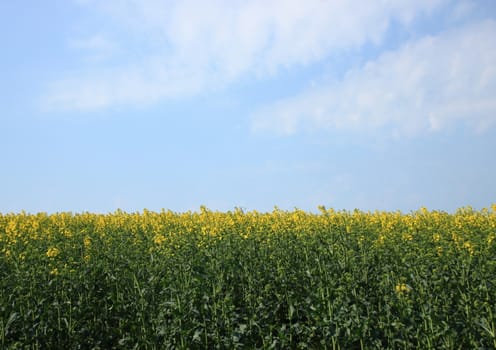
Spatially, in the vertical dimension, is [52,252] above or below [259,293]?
above

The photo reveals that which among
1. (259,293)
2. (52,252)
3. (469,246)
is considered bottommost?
(259,293)

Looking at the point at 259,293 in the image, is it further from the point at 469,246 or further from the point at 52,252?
the point at 469,246

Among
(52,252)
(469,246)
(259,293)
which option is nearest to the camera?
(259,293)

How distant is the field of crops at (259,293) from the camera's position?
7.70 m

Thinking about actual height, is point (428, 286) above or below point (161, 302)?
below

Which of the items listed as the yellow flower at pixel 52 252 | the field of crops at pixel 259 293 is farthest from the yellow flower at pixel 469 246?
the yellow flower at pixel 52 252

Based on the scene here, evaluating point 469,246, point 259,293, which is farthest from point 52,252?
point 469,246

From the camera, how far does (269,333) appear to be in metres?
7.98

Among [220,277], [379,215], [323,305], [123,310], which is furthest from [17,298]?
[379,215]

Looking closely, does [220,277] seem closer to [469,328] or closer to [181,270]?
[181,270]

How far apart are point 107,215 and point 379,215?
9.66 m

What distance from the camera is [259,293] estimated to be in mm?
8797

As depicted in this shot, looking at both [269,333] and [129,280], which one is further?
[129,280]

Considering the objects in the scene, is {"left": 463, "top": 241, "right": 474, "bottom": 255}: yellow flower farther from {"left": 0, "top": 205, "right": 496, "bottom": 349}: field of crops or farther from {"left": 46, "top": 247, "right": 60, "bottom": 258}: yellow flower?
{"left": 46, "top": 247, "right": 60, "bottom": 258}: yellow flower
